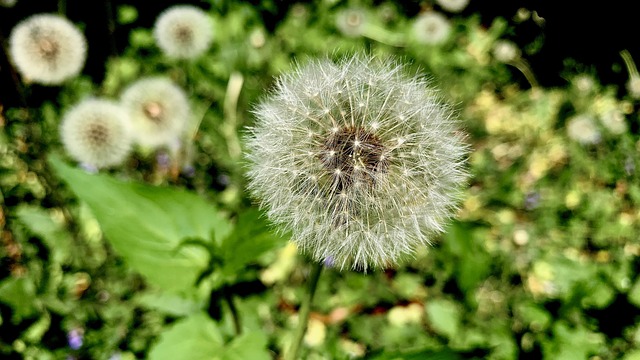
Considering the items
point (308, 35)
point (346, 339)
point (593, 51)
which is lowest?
point (346, 339)

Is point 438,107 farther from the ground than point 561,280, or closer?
farther from the ground

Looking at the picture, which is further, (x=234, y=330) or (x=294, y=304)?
(x=294, y=304)

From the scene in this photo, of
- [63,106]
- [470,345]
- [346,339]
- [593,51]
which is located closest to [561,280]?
[470,345]

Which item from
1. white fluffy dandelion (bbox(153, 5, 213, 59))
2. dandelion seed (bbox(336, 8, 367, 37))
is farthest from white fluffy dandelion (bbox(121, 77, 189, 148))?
dandelion seed (bbox(336, 8, 367, 37))

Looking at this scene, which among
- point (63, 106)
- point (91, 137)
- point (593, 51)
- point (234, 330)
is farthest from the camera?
point (593, 51)

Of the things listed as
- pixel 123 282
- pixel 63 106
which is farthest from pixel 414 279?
pixel 63 106

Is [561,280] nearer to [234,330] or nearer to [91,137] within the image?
[234,330]

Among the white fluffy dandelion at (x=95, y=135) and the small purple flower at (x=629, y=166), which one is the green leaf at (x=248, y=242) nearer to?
the white fluffy dandelion at (x=95, y=135)

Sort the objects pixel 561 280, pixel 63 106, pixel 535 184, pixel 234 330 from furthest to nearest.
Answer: pixel 535 184, pixel 63 106, pixel 561 280, pixel 234 330

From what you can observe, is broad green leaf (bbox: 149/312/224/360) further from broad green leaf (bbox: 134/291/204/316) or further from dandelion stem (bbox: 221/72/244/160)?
dandelion stem (bbox: 221/72/244/160)
